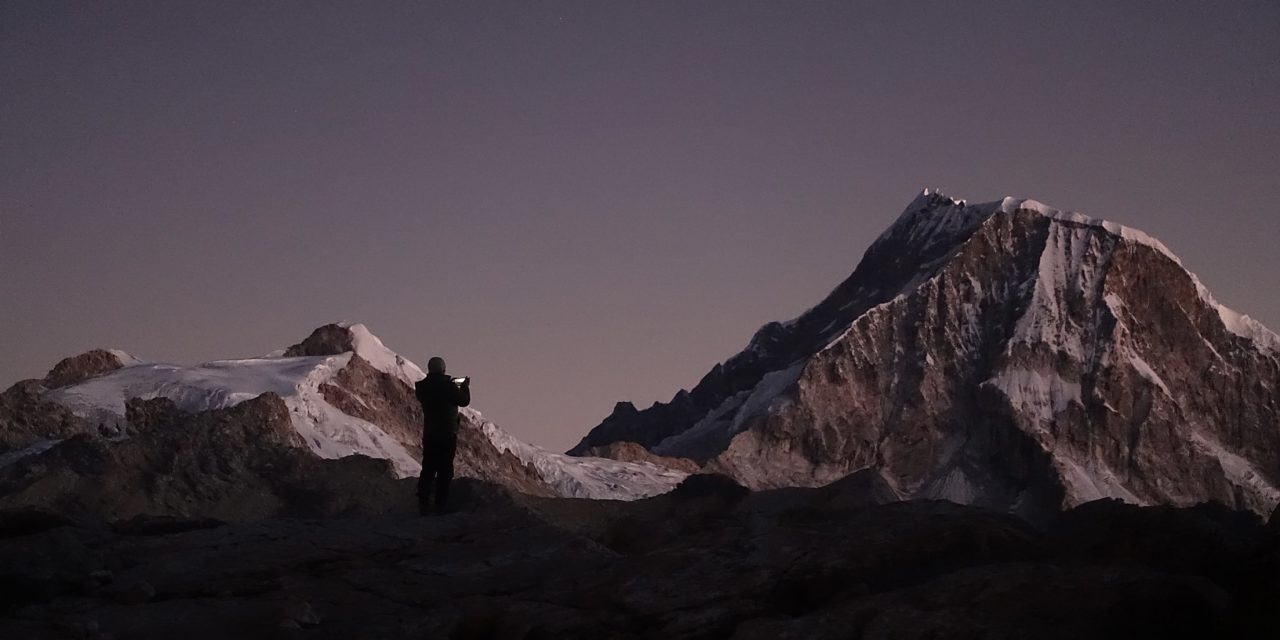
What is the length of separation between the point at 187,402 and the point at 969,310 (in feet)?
270

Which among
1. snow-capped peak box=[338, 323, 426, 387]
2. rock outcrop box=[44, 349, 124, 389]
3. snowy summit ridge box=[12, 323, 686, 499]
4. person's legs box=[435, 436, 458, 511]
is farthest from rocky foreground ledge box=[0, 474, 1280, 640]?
snow-capped peak box=[338, 323, 426, 387]

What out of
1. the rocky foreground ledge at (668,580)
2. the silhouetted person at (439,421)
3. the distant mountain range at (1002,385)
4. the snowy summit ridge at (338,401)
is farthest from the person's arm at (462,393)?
the distant mountain range at (1002,385)

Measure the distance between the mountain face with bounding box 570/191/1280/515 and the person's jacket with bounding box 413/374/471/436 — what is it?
316 ft

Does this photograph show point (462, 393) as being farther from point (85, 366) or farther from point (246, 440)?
point (85, 366)

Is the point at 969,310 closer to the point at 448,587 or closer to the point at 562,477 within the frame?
the point at 562,477

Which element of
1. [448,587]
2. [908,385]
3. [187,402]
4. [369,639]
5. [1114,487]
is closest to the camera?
[369,639]

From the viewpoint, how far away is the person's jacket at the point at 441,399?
1889 centimetres

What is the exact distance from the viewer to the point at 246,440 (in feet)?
188

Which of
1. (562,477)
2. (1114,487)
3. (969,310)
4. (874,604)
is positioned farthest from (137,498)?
(969,310)

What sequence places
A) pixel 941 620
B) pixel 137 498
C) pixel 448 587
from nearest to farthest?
pixel 941 620, pixel 448 587, pixel 137 498

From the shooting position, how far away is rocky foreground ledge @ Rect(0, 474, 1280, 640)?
10289 mm

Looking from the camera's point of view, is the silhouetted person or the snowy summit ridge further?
the snowy summit ridge

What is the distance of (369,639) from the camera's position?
12094 mm

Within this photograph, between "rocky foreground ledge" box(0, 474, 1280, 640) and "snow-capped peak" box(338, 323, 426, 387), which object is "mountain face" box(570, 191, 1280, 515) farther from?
"rocky foreground ledge" box(0, 474, 1280, 640)
